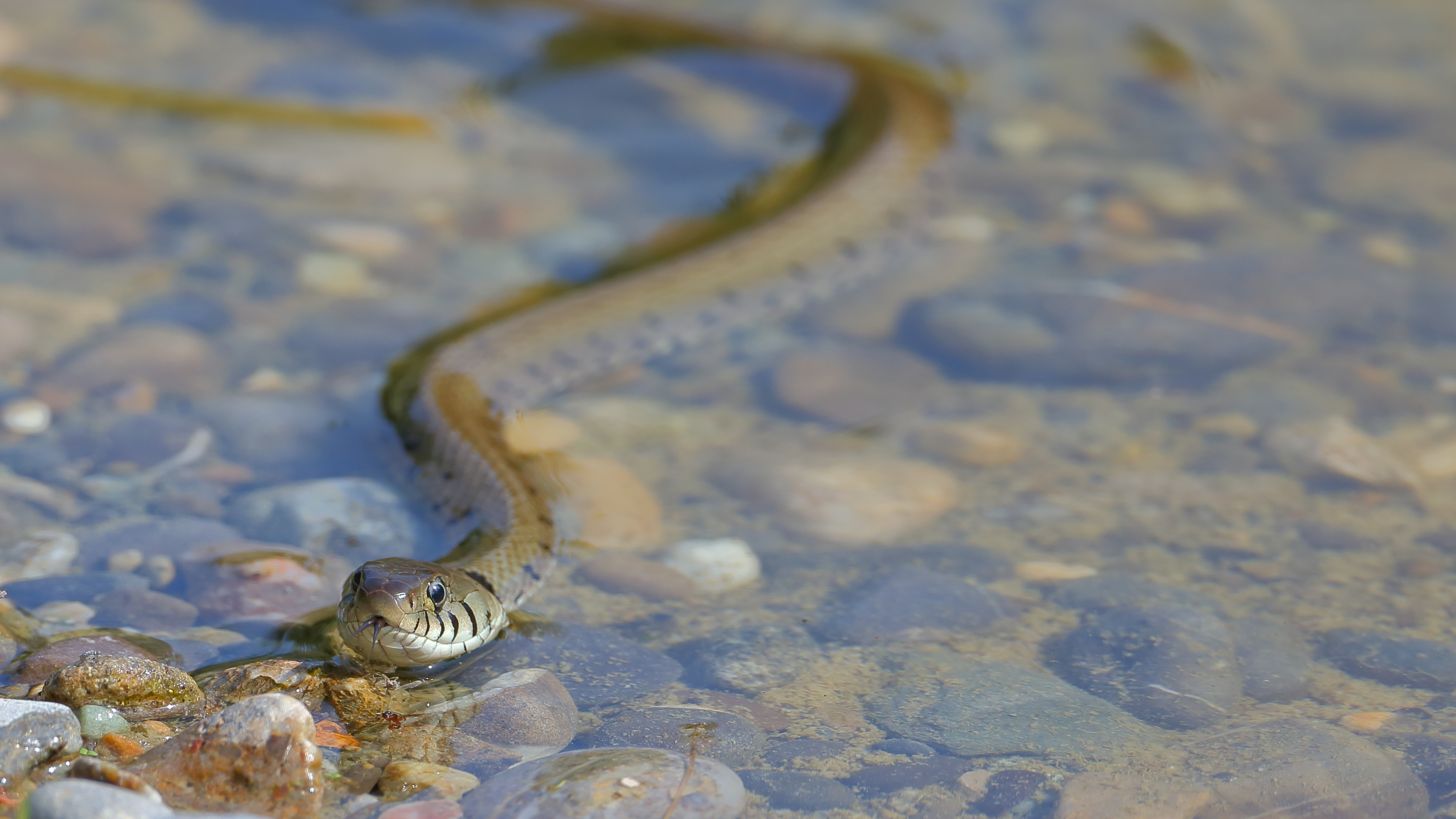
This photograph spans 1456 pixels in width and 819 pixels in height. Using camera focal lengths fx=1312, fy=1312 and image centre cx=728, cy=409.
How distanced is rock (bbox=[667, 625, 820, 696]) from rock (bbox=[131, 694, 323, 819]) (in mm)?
995

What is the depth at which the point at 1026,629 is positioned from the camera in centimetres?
356

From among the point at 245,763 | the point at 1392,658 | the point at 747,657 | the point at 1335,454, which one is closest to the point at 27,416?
the point at 245,763

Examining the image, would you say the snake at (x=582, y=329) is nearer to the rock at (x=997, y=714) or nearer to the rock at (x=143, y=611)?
the rock at (x=143, y=611)

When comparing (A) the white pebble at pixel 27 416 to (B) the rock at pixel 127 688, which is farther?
(A) the white pebble at pixel 27 416

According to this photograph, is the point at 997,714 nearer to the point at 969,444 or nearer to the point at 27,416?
the point at 969,444

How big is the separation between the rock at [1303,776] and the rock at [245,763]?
6.27ft

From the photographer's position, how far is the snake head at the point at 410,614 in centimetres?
302

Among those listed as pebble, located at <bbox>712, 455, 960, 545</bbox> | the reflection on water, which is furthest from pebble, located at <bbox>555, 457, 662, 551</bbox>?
pebble, located at <bbox>712, 455, 960, 545</bbox>

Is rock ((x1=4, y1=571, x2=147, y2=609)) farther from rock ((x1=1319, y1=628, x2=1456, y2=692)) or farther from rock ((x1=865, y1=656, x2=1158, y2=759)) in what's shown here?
rock ((x1=1319, y1=628, x2=1456, y2=692))

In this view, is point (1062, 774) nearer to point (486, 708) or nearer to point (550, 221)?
point (486, 708)

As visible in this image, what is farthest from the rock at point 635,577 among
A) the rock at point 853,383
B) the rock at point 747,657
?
the rock at point 853,383

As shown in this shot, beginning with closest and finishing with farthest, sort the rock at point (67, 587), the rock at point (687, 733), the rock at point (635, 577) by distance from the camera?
the rock at point (687, 733), the rock at point (67, 587), the rock at point (635, 577)

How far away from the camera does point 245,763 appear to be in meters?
2.66

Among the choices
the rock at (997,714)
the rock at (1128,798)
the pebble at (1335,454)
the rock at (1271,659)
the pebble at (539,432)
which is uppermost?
the pebble at (1335,454)
